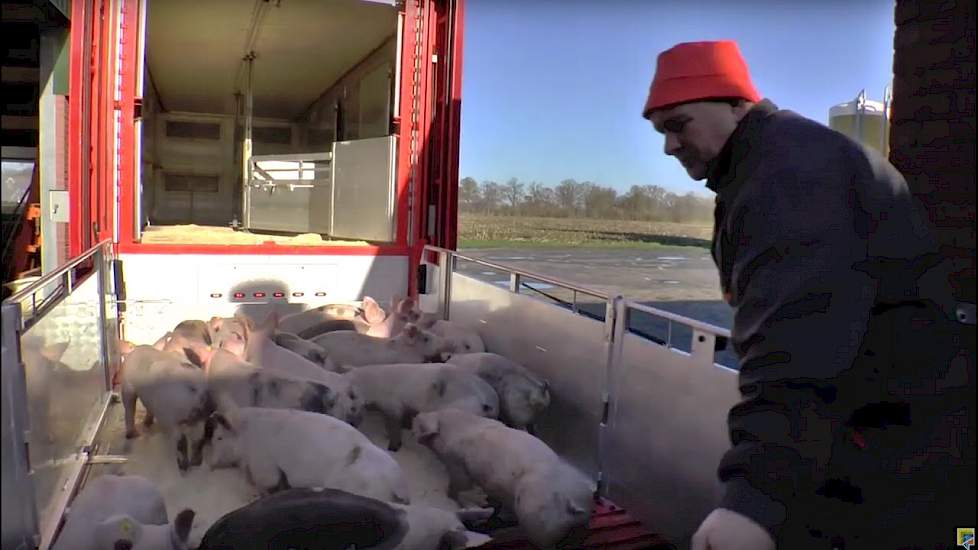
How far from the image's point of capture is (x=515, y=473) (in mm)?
3361

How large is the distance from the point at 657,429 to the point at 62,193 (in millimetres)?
4145

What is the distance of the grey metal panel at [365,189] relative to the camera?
662 cm

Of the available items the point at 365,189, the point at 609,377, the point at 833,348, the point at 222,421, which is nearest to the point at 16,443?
the point at 222,421

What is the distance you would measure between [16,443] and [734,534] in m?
1.91

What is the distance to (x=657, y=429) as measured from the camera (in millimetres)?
3145

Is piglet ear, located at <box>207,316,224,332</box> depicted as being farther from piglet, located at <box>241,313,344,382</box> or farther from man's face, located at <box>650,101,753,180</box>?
man's face, located at <box>650,101,753,180</box>

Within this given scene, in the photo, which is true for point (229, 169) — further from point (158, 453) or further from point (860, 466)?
point (860, 466)

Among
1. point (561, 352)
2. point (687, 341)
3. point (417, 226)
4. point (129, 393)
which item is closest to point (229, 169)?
point (417, 226)

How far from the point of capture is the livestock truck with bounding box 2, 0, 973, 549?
295 centimetres

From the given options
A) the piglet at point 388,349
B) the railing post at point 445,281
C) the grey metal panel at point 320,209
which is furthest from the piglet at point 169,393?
the grey metal panel at point 320,209

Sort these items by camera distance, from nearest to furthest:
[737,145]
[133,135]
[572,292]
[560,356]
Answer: [737,145] < [572,292] < [560,356] < [133,135]

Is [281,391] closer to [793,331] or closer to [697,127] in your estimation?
[697,127]

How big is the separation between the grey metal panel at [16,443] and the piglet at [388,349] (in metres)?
2.52

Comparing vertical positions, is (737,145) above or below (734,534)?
above
